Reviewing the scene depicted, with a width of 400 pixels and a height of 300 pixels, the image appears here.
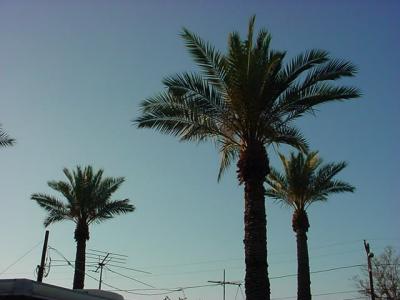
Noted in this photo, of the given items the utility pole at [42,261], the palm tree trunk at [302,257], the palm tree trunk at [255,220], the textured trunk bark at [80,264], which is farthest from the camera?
the utility pole at [42,261]

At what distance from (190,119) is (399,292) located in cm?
3625

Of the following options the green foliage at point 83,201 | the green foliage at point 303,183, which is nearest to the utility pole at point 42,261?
the green foliage at point 83,201

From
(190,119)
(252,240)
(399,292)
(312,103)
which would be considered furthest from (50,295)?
(399,292)

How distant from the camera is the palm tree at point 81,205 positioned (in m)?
33.9

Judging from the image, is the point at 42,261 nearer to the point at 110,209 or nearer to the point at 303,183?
the point at 110,209

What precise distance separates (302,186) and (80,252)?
13792 millimetres

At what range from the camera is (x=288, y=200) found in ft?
98.2

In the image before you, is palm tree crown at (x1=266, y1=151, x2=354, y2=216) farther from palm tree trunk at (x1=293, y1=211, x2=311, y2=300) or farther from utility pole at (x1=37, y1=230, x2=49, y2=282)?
utility pole at (x1=37, y1=230, x2=49, y2=282)

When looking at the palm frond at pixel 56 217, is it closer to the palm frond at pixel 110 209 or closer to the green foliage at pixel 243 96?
the palm frond at pixel 110 209

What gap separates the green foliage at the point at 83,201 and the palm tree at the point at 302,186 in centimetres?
1015

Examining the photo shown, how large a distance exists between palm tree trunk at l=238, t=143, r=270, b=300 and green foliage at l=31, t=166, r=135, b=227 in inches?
699

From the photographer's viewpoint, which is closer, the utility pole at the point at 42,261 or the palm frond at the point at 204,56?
the palm frond at the point at 204,56

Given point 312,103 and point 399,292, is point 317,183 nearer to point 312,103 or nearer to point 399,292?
point 312,103

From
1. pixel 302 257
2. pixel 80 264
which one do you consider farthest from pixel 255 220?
pixel 80 264
